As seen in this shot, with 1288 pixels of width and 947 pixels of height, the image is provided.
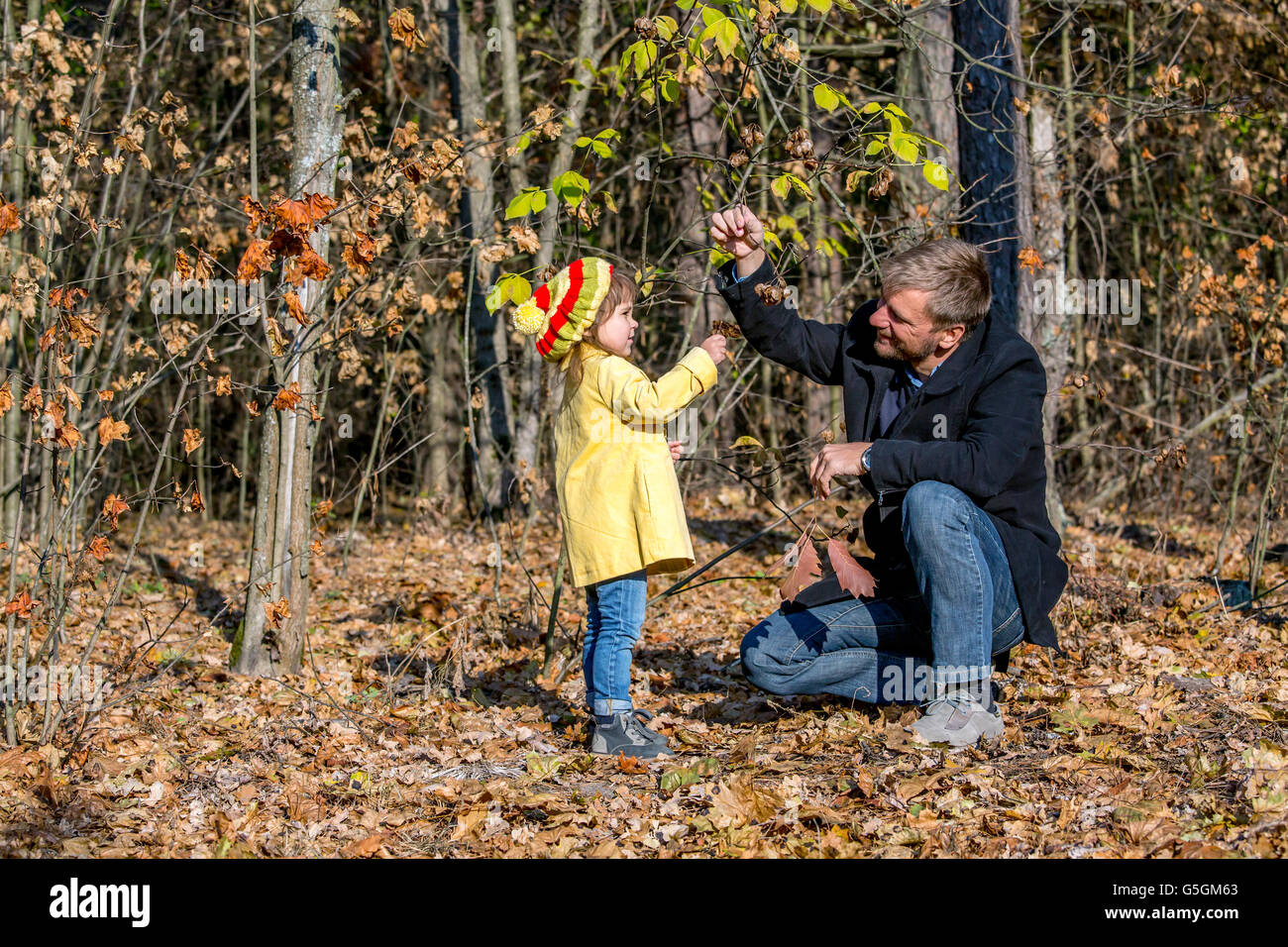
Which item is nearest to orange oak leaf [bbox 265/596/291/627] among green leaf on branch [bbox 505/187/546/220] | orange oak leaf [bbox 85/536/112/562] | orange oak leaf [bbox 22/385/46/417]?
orange oak leaf [bbox 85/536/112/562]

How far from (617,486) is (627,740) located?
2.64ft

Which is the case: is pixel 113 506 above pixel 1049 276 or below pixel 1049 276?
below

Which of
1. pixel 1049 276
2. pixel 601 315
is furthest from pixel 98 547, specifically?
pixel 1049 276

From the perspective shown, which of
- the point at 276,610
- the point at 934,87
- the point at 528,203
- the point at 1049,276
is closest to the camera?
the point at 528,203

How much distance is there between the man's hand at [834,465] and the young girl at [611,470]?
0.41m

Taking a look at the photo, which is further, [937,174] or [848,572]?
[937,174]

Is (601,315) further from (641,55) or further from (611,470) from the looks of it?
(641,55)

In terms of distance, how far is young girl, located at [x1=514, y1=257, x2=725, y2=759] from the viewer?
346cm

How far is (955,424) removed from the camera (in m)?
3.61

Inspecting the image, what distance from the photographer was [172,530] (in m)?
8.29

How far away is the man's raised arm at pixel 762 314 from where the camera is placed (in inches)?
144

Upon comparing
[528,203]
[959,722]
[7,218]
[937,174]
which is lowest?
[959,722]

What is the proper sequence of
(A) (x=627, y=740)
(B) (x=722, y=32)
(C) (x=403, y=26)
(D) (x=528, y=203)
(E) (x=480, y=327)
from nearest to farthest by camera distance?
(B) (x=722, y=32)
(A) (x=627, y=740)
(D) (x=528, y=203)
(C) (x=403, y=26)
(E) (x=480, y=327)
